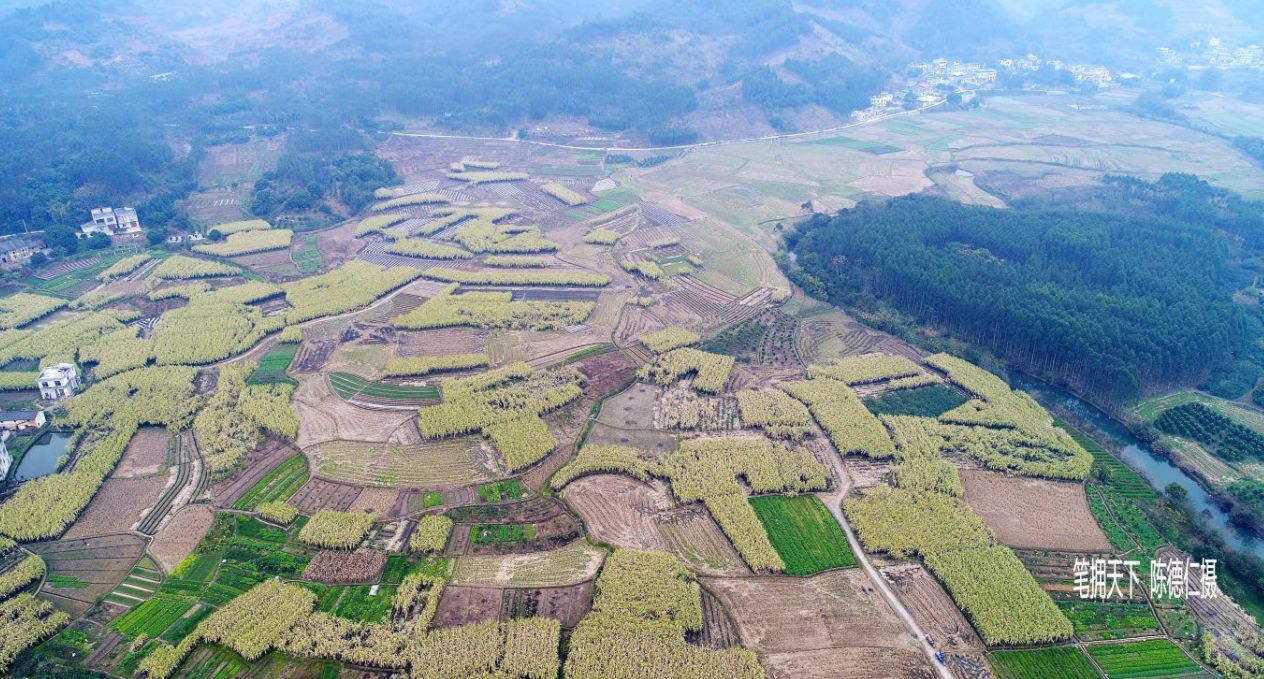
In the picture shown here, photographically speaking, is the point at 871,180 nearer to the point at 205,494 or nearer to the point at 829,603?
the point at 829,603

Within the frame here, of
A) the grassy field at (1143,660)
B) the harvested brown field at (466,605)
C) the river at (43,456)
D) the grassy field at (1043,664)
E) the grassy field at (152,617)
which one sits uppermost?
the grassy field at (1143,660)

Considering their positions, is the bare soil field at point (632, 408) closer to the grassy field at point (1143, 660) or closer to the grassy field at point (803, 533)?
the grassy field at point (803, 533)

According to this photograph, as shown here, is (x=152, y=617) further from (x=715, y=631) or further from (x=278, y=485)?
(x=715, y=631)

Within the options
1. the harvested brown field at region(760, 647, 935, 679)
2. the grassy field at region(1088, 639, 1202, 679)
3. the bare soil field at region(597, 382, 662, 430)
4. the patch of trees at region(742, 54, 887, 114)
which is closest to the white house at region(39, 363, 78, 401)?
the bare soil field at region(597, 382, 662, 430)

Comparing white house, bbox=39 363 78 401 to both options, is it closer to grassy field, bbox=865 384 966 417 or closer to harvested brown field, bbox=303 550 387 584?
harvested brown field, bbox=303 550 387 584

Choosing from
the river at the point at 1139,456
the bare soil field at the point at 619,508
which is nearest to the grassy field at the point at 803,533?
the bare soil field at the point at 619,508

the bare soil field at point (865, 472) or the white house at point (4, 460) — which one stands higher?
the bare soil field at point (865, 472)
